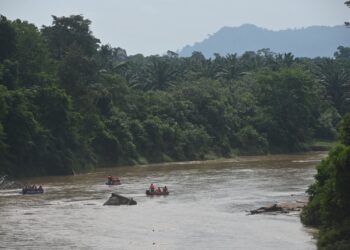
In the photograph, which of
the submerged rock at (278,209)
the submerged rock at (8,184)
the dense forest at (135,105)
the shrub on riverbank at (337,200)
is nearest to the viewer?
the shrub on riverbank at (337,200)

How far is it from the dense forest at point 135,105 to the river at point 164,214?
17.2 ft

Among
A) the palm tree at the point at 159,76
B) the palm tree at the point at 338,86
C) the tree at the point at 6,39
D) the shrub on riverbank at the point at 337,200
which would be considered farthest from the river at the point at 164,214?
the palm tree at the point at 338,86

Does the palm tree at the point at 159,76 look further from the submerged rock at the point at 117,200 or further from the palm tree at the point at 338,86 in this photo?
the submerged rock at the point at 117,200

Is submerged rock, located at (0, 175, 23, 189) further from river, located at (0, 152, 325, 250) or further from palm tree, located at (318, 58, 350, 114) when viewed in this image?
palm tree, located at (318, 58, 350, 114)

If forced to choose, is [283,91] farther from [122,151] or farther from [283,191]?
[283,191]

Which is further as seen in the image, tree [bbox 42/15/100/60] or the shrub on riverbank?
tree [bbox 42/15/100/60]

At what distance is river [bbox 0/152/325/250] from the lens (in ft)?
97.2

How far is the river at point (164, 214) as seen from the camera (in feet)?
97.2

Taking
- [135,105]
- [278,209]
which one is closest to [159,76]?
[135,105]

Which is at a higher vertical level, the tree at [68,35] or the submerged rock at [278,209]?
the tree at [68,35]

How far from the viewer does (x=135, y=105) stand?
83.4 meters

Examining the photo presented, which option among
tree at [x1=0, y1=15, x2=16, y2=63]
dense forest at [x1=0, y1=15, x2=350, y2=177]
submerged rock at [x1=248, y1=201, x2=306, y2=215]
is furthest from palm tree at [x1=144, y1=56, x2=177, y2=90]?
submerged rock at [x1=248, y1=201, x2=306, y2=215]

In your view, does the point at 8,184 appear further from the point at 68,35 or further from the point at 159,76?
the point at 159,76

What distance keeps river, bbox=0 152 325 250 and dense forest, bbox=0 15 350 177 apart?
206 inches
